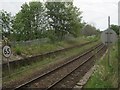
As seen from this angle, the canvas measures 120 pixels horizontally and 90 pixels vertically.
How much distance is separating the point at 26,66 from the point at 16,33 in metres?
34.1

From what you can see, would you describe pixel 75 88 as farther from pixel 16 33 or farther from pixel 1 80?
pixel 16 33

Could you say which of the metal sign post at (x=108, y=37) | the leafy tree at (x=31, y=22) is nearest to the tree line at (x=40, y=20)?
the leafy tree at (x=31, y=22)

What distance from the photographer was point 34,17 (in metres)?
59.7

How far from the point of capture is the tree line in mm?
58750

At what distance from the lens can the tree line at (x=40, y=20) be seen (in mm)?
58750

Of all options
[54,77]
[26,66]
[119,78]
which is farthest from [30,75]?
[119,78]

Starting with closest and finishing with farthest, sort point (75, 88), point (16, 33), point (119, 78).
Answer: point (119, 78)
point (75, 88)
point (16, 33)

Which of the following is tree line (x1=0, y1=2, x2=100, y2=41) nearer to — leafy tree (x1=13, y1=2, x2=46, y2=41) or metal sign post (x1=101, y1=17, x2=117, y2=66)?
leafy tree (x1=13, y1=2, x2=46, y2=41)

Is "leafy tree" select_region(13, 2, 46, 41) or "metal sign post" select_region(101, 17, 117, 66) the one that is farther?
"leafy tree" select_region(13, 2, 46, 41)

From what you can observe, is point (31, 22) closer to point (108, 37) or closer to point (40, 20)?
point (40, 20)

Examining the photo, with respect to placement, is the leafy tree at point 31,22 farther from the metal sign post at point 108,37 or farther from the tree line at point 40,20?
the metal sign post at point 108,37

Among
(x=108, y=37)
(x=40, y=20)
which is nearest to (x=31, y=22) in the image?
(x=40, y=20)

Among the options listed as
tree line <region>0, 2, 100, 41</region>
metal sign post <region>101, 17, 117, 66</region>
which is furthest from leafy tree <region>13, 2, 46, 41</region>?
metal sign post <region>101, 17, 117, 66</region>

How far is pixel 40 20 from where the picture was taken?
59688mm
